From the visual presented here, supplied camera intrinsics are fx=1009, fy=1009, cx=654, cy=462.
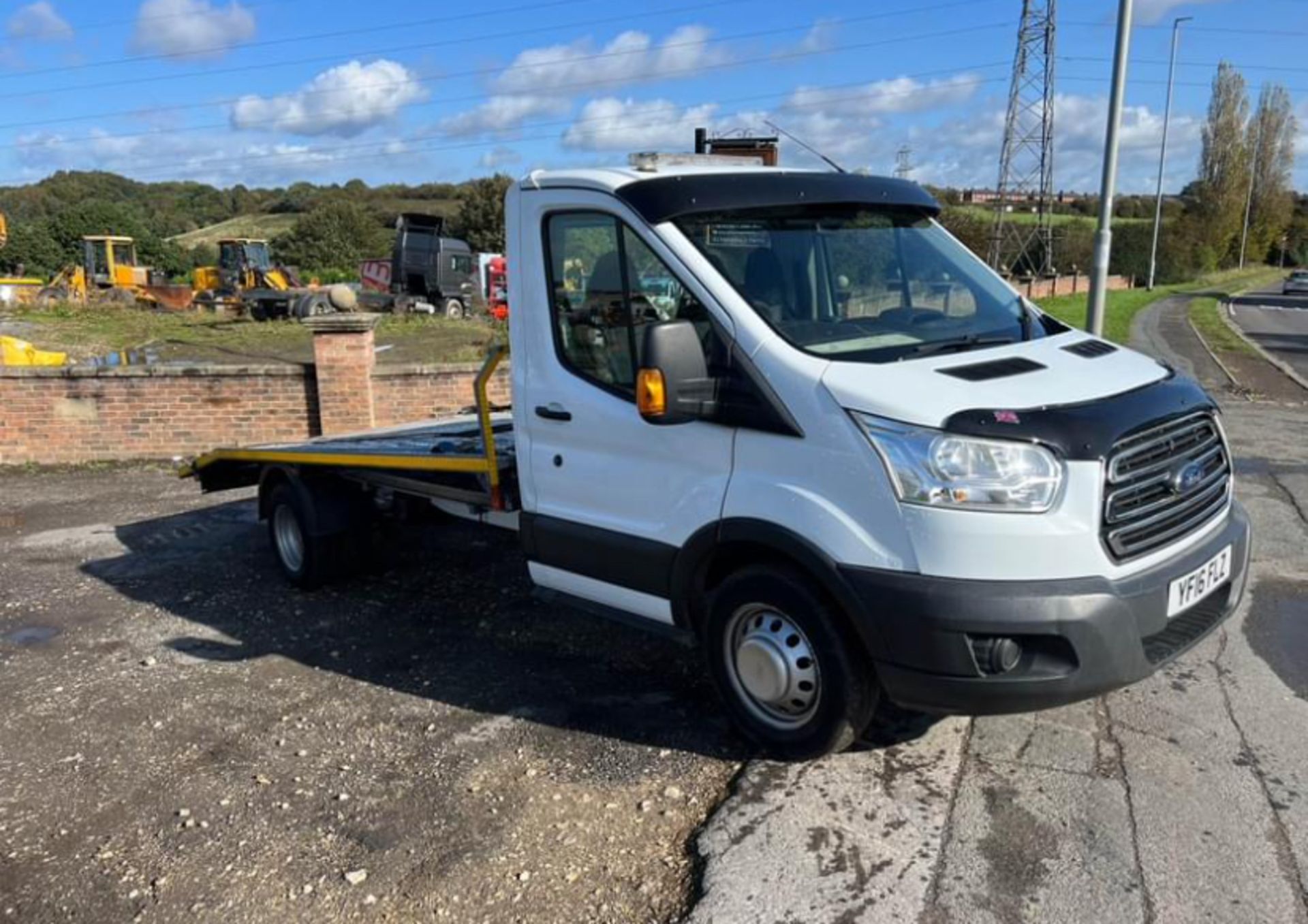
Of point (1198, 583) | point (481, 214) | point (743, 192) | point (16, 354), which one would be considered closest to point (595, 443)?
point (743, 192)

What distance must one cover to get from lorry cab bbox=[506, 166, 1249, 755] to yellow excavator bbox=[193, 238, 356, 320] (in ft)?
92.9

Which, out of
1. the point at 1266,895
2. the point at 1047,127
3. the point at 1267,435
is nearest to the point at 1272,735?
the point at 1266,895

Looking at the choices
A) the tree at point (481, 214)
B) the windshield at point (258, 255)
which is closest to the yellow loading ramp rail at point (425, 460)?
the windshield at point (258, 255)

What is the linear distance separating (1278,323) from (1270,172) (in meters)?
61.4

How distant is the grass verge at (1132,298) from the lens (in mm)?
26578

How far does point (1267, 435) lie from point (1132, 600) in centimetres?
860

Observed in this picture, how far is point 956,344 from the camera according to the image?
3916 millimetres

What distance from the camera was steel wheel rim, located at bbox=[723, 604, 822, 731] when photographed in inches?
147

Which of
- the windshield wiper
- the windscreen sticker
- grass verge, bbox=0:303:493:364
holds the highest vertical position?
the windscreen sticker

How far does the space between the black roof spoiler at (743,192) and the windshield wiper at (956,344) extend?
2.60 feet

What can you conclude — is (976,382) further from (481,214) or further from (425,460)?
(481,214)

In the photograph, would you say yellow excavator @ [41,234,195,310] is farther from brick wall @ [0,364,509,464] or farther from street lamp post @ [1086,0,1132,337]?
street lamp post @ [1086,0,1132,337]

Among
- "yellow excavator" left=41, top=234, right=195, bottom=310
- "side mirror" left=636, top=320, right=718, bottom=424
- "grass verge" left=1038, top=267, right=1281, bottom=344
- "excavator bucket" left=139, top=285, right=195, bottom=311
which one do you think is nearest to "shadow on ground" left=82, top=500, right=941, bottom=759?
"side mirror" left=636, top=320, right=718, bottom=424

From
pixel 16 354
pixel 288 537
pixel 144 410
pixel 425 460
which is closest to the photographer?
pixel 425 460
